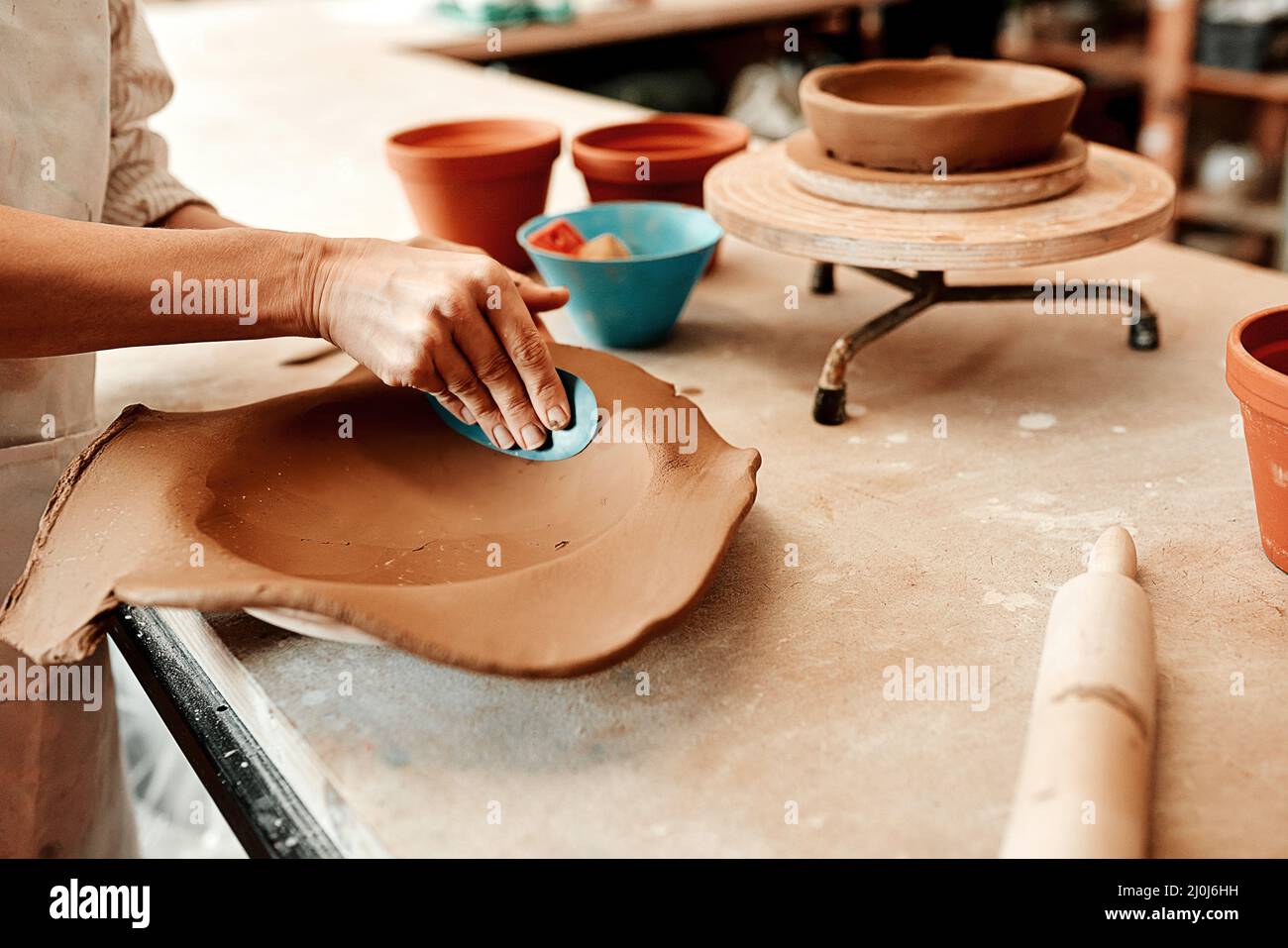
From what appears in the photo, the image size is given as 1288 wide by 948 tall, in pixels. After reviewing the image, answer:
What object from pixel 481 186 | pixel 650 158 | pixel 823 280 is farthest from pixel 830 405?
pixel 481 186

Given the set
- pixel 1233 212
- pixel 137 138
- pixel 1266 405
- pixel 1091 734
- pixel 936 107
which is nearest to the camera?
pixel 1091 734

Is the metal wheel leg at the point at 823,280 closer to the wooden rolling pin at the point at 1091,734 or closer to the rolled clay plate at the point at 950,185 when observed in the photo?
the rolled clay plate at the point at 950,185

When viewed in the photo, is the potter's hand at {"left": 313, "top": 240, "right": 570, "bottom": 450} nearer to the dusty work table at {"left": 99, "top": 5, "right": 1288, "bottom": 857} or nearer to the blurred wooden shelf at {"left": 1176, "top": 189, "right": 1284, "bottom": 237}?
the dusty work table at {"left": 99, "top": 5, "right": 1288, "bottom": 857}

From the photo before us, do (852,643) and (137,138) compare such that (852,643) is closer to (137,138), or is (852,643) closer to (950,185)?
(950,185)

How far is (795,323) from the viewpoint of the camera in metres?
1.47

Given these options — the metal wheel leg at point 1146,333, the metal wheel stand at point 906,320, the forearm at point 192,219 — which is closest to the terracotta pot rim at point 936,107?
the metal wheel stand at point 906,320

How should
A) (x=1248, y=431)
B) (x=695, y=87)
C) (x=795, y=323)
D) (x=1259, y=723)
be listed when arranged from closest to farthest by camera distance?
(x=1259, y=723)
(x=1248, y=431)
(x=795, y=323)
(x=695, y=87)

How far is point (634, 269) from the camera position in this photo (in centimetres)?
129

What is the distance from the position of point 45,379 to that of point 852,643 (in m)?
0.85

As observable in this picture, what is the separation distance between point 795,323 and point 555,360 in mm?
502

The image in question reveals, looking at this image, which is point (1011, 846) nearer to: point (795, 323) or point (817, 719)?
point (817, 719)

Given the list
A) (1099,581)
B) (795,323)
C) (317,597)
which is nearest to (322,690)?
(317,597)
